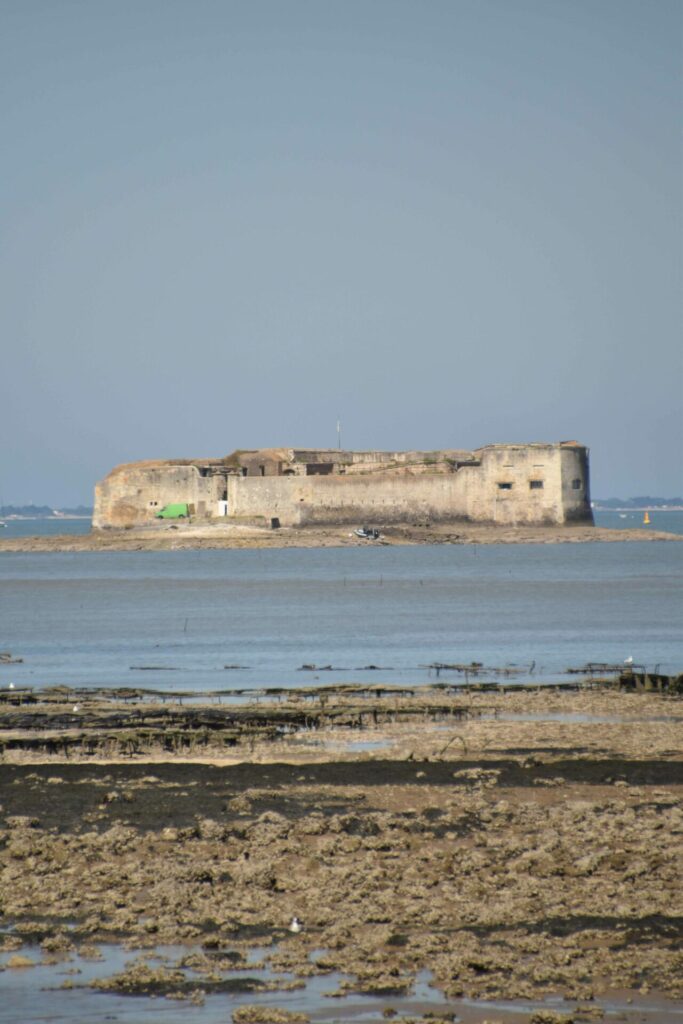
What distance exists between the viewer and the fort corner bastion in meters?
67.9

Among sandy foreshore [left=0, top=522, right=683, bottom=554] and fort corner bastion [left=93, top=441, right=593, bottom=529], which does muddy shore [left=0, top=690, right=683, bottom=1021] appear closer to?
fort corner bastion [left=93, top=441, right=593, bottom=529]

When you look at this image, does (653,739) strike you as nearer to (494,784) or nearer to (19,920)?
(494,784)

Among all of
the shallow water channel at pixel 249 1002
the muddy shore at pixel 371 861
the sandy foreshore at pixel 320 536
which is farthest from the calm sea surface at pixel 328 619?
the shallow water channel at pixel 249 1002

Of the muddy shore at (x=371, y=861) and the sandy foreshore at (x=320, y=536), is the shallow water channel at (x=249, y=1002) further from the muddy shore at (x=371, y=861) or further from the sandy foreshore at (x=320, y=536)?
the sandy foreshore at (x=320, y=536)

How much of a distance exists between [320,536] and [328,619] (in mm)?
40345

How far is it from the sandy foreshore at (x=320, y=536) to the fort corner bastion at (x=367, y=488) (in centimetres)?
47

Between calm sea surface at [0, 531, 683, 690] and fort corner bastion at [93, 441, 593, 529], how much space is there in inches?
329

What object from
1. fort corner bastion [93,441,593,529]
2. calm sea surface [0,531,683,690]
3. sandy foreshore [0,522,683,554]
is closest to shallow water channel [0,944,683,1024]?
calm sea surface [0,531,683,690]

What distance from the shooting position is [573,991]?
6.33 meters

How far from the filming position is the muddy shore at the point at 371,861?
22.2 ft

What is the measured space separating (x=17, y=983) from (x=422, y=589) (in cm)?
3413

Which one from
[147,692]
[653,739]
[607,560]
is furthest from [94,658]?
[607,560]

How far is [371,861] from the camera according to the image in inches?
325

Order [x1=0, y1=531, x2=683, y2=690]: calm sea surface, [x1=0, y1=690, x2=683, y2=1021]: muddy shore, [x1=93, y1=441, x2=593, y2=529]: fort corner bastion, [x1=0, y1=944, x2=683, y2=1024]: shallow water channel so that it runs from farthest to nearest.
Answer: [x1=93, y1=441, x2=593, y2=529]: fort corner bastion < [x1=0, y1=531, x2=683, y2=690]: calm sea surface < [x1=0, y1=690, x2=683, y2=1021]: muddy shore < [x1=0, y1=944, x2=683, y2=1024]: shallow water channel
